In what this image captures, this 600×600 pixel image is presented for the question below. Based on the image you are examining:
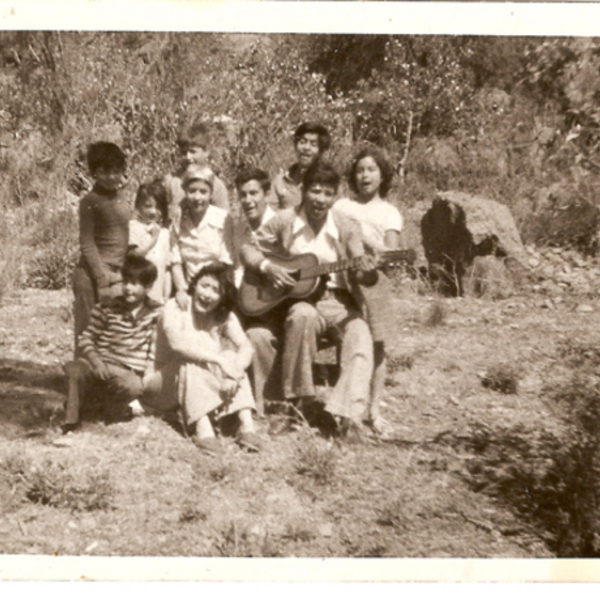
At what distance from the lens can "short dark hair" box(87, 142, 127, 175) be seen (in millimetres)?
5344

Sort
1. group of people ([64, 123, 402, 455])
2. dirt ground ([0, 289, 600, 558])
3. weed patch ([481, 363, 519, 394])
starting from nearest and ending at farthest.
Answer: dirt ground ([0, 289, 600, 558]) < group of people ([64, 123, 402, 455]) < weed patch ([481, 363, 519, 394])

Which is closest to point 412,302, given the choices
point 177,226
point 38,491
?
point 177,226

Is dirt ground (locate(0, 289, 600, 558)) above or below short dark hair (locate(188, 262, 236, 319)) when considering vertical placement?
below

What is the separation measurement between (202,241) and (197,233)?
6 centimetres

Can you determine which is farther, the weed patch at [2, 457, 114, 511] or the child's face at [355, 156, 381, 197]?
the child's face at [355, 156, 381, 197]

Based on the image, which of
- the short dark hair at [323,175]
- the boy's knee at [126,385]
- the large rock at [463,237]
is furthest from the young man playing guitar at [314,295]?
the boy's knee at [126,385]

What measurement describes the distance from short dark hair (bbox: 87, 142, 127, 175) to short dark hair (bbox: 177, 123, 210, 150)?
361 millimetres

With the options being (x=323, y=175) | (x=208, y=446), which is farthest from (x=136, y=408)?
(x=323, y=175)

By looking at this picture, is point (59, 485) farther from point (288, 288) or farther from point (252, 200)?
point (252, 200)

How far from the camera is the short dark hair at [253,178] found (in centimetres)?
532

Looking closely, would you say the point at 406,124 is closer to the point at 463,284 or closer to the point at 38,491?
the point at 463,284

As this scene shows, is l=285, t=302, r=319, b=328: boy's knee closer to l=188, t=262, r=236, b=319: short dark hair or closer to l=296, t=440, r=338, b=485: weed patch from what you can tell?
l=188, t=262, r=236, b=319: short dark hair

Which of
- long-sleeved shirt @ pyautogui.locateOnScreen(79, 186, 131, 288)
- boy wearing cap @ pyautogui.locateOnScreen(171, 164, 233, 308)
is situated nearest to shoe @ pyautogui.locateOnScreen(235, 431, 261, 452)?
boy wearing cap @ pyautogui.locateOnScreen(171, 164, 233, 308)

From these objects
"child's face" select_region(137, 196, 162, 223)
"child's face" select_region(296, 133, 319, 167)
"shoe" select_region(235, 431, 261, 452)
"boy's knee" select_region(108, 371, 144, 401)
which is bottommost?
"shoe" select_region(235, 431, 261, 452)
